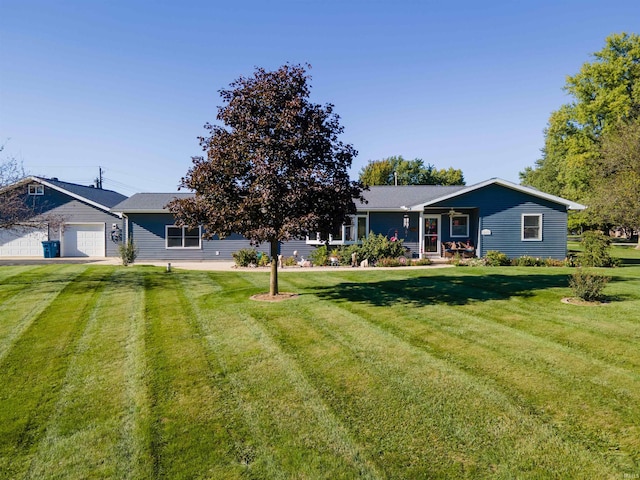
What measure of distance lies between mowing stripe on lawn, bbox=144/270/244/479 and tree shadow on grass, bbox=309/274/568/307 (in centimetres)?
429

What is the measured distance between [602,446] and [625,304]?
6570mm

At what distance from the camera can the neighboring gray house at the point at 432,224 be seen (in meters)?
20.2

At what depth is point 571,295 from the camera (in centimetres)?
941

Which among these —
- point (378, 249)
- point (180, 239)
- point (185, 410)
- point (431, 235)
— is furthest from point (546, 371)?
point (180, 239)

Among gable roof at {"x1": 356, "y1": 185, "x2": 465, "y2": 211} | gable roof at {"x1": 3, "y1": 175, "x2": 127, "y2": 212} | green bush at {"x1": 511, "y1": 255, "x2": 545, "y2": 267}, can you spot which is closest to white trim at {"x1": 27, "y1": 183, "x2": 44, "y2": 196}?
gable roof at {"x1": 3, "y1": 175, "x2": 127, "y2": 212}

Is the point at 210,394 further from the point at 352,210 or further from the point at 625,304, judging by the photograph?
the point at 625,304

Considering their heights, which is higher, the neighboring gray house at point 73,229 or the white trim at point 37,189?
the white trim at point 37,189

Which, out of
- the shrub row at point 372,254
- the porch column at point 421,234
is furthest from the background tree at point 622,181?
the shrub row at point 372,254

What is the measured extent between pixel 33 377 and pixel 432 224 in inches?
782

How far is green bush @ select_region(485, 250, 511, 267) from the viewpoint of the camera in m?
18.5

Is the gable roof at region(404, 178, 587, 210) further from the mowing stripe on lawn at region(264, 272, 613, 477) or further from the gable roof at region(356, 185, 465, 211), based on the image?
the mowing stripe on lawn at region(264, 272, 613, 477)

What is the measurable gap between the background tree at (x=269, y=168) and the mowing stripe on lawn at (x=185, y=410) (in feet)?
8.34

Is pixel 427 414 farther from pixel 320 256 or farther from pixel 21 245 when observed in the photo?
pixel 21 245

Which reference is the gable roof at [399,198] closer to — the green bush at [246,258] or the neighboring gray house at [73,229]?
the neighboring gray house at [73,229]
